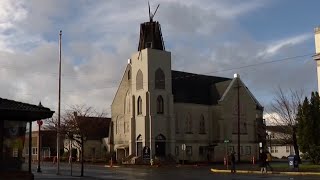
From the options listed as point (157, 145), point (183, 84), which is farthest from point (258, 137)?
point (157, 145)

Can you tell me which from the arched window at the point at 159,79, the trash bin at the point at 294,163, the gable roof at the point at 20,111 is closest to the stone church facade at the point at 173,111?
the arched window at the point at 159,79

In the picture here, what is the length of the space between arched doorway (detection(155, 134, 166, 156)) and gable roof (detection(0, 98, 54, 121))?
50.6 metres

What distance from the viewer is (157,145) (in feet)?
245

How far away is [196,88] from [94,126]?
18164mm

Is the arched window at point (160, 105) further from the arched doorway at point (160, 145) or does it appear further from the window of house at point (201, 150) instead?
the window of house at point (201, 150)

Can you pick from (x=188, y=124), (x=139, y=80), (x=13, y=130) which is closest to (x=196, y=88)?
(x=188, y=124)

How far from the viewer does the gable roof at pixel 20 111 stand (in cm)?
2322

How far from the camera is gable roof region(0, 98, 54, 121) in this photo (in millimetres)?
23219

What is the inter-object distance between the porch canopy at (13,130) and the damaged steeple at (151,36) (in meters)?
52.7

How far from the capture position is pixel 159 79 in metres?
75.7

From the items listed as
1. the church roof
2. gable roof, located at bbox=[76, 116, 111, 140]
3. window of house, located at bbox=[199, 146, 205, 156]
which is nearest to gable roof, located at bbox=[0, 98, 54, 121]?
gable roof, located at bbox=[76, 116, 111, 140]

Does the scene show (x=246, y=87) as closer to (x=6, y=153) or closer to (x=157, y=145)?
(x=157, y=145)

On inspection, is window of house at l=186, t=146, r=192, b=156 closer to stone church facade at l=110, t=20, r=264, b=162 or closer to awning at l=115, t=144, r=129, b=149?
stone church facade at l=110, t=20, r=264, b=162

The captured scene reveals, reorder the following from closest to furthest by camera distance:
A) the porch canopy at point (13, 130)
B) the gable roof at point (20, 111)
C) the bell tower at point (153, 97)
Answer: the gable roof at point (20, 111) → the porch canopy at point (13, 130) → the bell tower at point (153, 97)
